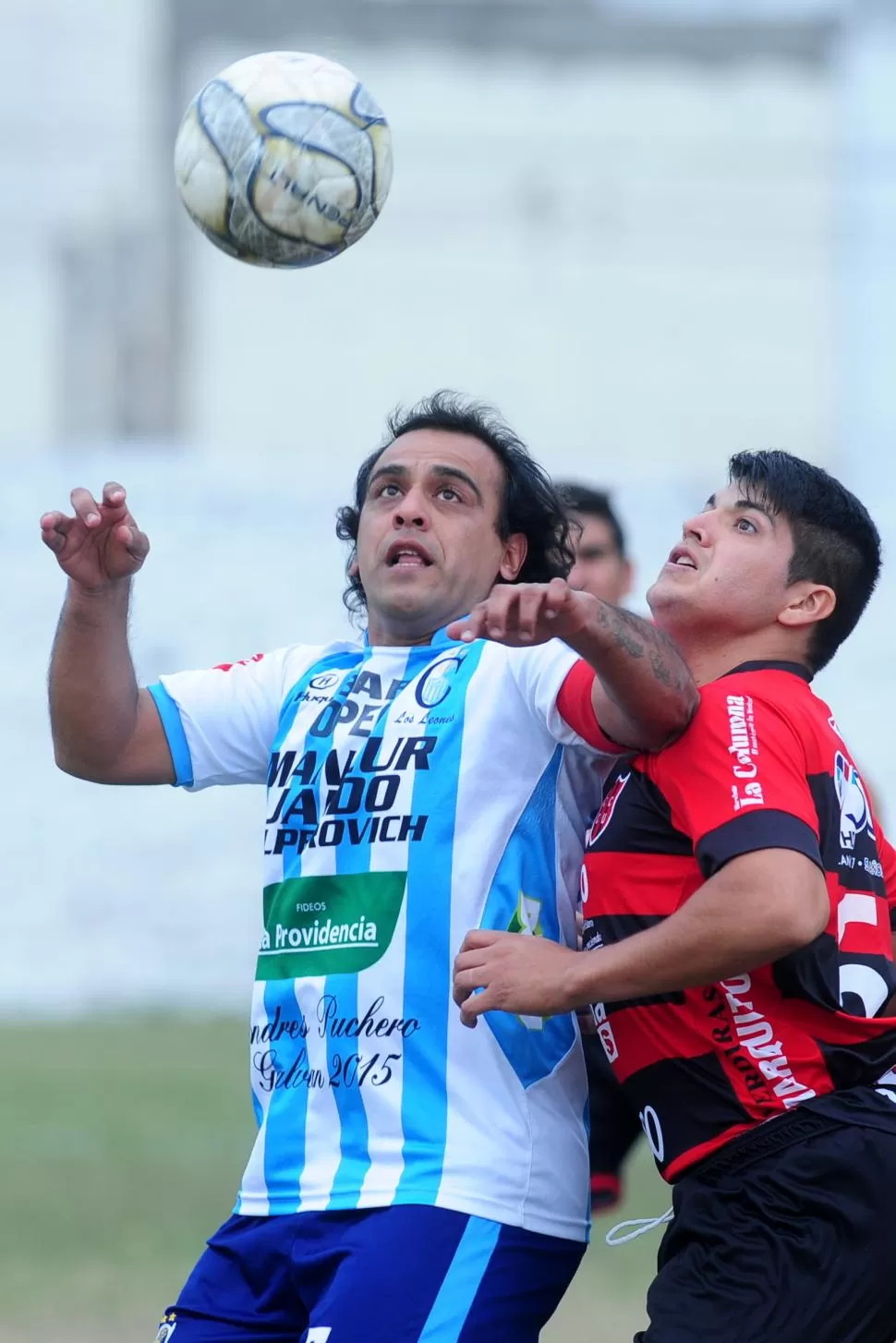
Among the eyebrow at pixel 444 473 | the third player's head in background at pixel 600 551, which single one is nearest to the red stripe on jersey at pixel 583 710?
the eyebrow at pixel 444 473

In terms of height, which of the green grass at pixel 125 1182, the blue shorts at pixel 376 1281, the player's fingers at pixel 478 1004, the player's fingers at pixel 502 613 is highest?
the player's fingers at pixel 502 613

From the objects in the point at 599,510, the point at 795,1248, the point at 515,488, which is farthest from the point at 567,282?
the point at 795,1248

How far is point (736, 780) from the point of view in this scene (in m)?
3.04

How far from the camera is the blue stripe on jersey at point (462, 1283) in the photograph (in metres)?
3.11

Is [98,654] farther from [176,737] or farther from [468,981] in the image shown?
[468,981]

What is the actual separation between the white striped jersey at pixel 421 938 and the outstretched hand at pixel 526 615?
1.32ft

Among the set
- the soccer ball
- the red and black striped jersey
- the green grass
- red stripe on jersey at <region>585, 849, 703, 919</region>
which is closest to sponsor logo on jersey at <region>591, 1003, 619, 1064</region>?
the red and black striped jersey

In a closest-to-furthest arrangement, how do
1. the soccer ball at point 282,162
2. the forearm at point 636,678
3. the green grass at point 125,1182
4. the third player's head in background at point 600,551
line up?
the forearm at point 636,678
the soccer ball at point 282,162
the third player's head in background at point 600,551
the green grass at point 125,1182

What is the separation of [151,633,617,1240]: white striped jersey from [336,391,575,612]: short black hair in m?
0.46

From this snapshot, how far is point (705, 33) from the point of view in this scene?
23.7 meters

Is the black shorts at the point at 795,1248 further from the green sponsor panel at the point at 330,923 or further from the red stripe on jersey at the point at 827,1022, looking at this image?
the green sponsor panel at the point at 330,923

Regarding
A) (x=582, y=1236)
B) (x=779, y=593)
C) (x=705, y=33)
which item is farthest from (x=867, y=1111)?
(x=705, y=33)

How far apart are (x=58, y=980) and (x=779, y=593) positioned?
10.9m

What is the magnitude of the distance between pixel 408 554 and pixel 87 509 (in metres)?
0.62
